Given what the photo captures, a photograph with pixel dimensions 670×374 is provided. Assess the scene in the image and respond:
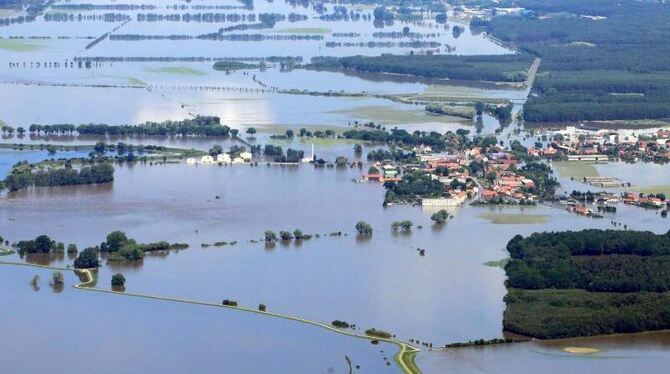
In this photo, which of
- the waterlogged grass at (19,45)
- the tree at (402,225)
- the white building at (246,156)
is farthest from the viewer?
the waterlogged grass at (19,45)

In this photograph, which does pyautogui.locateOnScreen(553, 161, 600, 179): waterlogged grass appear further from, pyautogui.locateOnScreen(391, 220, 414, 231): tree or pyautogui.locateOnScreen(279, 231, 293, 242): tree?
pyautogui.locateOnScreen(279, 231, 293, 242): tree

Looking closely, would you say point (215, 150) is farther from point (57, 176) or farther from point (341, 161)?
point (57, 176)

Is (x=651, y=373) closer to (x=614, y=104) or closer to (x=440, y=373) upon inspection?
(x=440, y=373)

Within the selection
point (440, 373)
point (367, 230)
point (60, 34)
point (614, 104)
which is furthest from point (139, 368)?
point (60, 34)

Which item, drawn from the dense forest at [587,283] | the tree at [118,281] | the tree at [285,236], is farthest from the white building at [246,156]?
the tree at [118,281]

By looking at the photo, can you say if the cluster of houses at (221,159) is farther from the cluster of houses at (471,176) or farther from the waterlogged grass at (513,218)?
the waterlogged grass at (513,218)

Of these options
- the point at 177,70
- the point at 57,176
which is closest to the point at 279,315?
the point at 57,176
